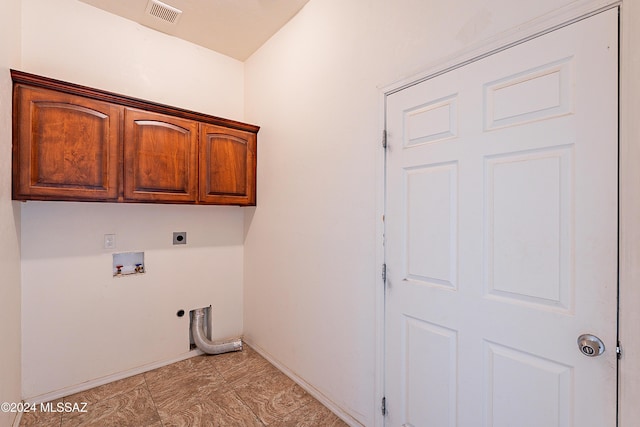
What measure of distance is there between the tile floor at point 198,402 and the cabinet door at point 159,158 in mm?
1459

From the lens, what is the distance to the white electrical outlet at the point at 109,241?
7.58 ft

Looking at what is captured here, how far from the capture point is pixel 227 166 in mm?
2623

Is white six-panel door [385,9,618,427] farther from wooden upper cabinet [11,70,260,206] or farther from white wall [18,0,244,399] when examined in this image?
white wall [18,0,244,399]

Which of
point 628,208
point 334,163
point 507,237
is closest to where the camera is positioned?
point 628,208

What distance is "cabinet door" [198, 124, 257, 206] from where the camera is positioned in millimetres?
2492

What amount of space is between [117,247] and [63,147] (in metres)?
0.85

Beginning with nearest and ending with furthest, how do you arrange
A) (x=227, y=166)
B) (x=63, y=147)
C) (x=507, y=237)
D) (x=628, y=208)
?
1. (x=628, y=208)
2. (x=507, y=237)
3. (x=63, y=147)
4. (x=227, y=166)

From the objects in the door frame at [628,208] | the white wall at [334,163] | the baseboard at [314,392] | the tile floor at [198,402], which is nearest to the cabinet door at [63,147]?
the white wall at [334,163]

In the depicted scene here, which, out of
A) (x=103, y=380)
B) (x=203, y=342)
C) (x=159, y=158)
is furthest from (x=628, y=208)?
(x=103, y=380)

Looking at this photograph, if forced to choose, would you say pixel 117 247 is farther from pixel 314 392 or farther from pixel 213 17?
pixel 213 17

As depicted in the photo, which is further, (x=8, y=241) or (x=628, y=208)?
(x=8, y=241)

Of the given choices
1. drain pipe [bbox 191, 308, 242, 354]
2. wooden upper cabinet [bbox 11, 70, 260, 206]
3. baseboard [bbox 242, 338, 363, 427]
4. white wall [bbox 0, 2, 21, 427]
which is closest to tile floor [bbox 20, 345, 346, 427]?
baseboard [bbox 242, 338, 363, 427]

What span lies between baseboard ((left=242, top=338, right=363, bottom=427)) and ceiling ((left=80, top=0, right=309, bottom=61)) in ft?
9.60

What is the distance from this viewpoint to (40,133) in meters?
1.81
